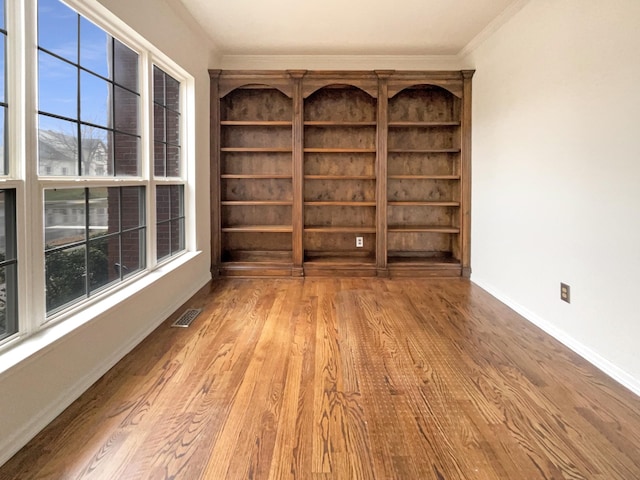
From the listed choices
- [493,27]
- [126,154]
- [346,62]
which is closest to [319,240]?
[346,62]

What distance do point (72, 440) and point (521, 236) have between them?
3287mm

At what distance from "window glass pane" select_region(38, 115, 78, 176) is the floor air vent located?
131 centimetres

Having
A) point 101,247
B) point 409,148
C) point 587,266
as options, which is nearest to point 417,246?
point 409,148

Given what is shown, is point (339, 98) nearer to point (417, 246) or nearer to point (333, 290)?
point (417, 246)

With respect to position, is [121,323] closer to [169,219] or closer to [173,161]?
[169,219]

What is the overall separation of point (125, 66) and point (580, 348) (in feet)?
11.4

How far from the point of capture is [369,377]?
7.22 feet

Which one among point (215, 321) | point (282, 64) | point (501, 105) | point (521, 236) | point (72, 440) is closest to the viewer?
point (72, 440)

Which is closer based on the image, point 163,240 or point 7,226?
point 7,226

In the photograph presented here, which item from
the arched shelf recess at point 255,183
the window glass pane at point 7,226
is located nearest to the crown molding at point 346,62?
the arched shelf recess at point 255,183

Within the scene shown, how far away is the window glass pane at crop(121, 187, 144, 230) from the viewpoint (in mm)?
2755

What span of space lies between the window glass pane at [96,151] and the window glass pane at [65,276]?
472mm

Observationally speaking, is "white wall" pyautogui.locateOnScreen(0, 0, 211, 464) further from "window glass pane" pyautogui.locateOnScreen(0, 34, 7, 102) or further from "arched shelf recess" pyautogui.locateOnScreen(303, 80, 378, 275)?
"arched shelf recess" pyautogui.locateOnScreen(303, 80, 378, 275)

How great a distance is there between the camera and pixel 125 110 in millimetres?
2764
